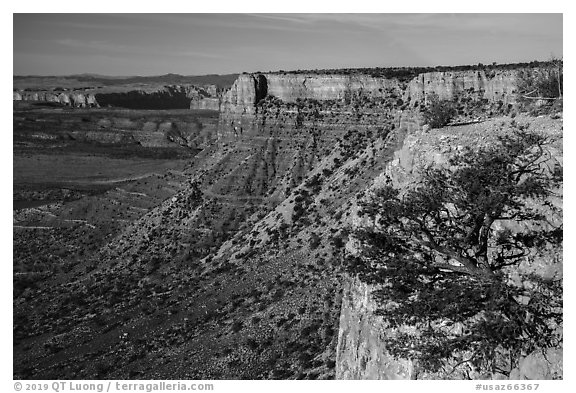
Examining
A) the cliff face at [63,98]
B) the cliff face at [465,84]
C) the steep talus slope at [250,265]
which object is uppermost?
the cliff face at [63,98]

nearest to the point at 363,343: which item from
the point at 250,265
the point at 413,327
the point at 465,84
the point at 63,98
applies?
the point at 413,327

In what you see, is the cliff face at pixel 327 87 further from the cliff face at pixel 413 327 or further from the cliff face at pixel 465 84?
the cliff face at pixel 413 327

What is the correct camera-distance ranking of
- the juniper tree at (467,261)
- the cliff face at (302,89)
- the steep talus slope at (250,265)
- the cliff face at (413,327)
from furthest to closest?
1. the cliff face at (302,89)
2. the steep talus slope at (250,265)
3. the cliff face at (413,327)
4. the juniper tree at (467,261)

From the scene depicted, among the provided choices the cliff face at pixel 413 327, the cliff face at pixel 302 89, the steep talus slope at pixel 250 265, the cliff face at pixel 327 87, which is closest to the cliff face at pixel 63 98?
the steep talus slope at pixel 250 265

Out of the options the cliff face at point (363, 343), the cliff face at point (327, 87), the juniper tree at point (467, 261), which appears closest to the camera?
the juniper tree at point (467, 261)

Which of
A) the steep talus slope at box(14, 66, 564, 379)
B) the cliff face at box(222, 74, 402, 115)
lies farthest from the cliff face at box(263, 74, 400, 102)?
the steep talus slope at box(14, 66, 564, 379)

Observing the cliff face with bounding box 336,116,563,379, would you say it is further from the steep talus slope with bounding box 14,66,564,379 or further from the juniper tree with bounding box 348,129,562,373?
the juniper tree with bounding box 348,129,562,373

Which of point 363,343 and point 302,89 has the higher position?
point 302,89

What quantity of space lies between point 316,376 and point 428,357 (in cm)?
1209

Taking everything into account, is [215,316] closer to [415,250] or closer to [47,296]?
[47,296]

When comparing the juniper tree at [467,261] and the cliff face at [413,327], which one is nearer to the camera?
the juniper tree at [467,261]

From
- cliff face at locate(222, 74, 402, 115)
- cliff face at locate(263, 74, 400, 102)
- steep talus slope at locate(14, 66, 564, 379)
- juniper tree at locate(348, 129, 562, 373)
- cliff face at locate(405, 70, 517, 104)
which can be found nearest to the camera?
juniper tree at locate(348, 129, 562, 373)

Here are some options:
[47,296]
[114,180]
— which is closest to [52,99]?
[114,180]

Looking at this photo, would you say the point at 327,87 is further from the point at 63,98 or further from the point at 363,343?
the point at 63,98
